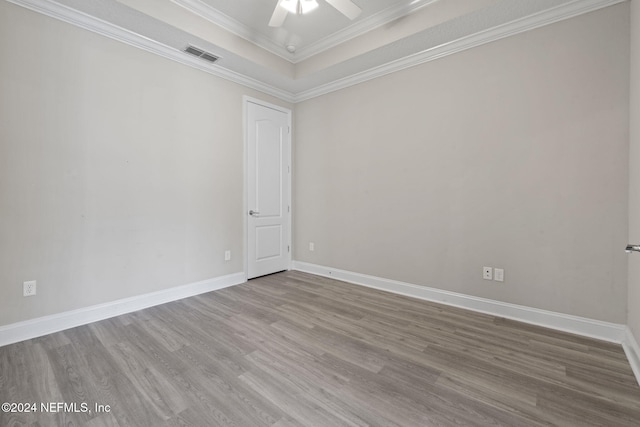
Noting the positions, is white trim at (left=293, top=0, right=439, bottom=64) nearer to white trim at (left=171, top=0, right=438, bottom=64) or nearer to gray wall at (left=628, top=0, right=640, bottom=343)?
white trim at (left=171, top=0, right=438, bottom=64)

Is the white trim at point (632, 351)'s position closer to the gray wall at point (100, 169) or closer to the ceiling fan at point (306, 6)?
the ceiling fan at point (306, 6)

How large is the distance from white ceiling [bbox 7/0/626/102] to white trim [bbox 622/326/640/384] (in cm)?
259

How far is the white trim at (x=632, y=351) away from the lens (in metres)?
1.76

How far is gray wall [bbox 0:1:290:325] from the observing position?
2186 millimetres

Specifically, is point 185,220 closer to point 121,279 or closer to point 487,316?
point 121,279

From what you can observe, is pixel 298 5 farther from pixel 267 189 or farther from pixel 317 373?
pixel 317 373

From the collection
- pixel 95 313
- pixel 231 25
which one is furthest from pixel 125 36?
pixel 95 313

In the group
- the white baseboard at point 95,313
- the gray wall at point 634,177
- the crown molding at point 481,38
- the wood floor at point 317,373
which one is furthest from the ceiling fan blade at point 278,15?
the white baseboard at point 95,313

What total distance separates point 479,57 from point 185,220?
363 cm

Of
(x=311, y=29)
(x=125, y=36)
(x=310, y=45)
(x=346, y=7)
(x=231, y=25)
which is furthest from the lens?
(x=310, y=45)

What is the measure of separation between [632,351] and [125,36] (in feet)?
16.4

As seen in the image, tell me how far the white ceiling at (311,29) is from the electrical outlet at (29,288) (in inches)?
88.9

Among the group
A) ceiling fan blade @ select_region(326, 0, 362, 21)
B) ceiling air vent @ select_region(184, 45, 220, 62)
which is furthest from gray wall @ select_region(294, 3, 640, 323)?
ceiling air vent @ select_region(184, 45, 220, 62)

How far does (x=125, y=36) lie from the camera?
8.75ft
